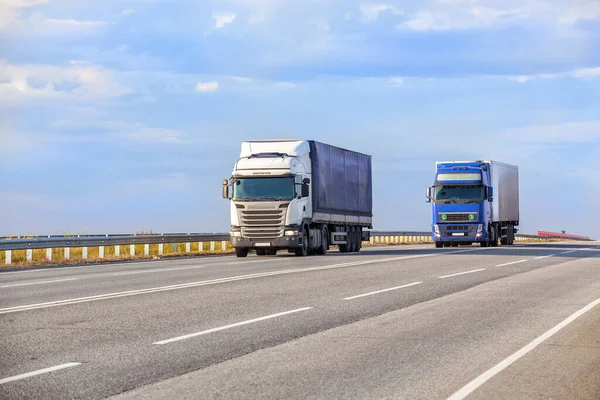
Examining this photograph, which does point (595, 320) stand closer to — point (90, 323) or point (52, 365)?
point (90, 323)

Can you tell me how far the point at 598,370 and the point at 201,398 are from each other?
12.4ft

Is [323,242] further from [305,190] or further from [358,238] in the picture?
[358,238]

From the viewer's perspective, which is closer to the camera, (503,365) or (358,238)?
(503,365)

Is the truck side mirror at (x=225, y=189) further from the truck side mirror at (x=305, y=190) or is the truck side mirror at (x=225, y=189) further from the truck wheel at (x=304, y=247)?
the truck wheel at (x=304, y=247)

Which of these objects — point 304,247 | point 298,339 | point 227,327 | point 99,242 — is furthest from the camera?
point 99,242

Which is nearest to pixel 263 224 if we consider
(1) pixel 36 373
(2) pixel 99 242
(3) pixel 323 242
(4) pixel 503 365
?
(3) pixel 323 242

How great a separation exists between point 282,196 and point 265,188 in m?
0.63

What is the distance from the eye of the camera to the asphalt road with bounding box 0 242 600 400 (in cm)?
746

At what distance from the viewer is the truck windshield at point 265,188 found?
101 ft

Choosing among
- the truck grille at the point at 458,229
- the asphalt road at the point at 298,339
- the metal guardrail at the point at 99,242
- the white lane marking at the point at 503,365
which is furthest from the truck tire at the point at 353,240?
the white lane marking at the point at 503,365

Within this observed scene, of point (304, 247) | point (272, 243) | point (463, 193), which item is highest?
point (463, 193)

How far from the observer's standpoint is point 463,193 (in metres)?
43.5

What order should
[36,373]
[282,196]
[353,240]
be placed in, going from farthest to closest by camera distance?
[353,240], [282,196], [36,373]

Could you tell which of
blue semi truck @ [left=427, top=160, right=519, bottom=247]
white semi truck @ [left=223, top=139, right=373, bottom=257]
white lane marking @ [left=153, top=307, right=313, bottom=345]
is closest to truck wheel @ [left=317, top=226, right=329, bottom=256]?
white semi truck @ [left=223, top=139, right=373, bottom=257]
